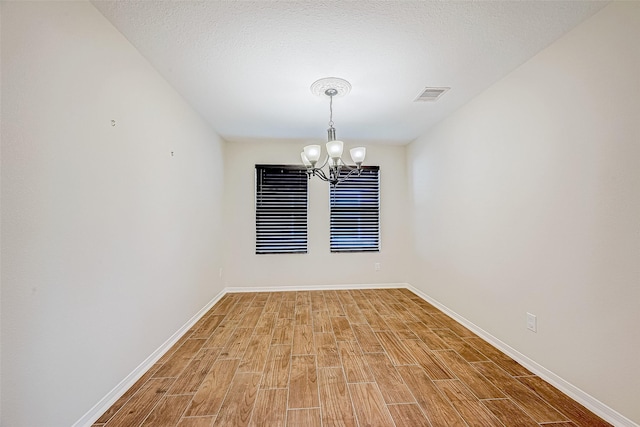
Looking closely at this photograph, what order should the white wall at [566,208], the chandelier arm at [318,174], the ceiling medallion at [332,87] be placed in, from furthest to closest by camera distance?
the chandelier arm at [318,174], the ceiling medallion at [332,87], the white wall at [566,208]

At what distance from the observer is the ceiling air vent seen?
8.63 ft

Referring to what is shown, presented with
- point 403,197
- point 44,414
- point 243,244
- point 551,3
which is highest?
point 551,3

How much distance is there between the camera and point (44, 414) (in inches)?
50.4

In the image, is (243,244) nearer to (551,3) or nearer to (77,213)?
(77,213)

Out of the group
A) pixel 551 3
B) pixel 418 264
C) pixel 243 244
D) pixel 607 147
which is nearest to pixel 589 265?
pixel 607 147

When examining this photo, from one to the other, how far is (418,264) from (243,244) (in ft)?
9.50

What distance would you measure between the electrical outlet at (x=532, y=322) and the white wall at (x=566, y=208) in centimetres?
4

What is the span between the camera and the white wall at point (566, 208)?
1514 millimetres

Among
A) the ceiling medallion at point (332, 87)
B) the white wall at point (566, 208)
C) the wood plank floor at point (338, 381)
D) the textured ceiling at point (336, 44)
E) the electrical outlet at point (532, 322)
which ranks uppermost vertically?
the textured ceiling at point (336, 44)

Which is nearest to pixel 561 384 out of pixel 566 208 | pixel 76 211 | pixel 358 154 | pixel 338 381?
pixel 566 208

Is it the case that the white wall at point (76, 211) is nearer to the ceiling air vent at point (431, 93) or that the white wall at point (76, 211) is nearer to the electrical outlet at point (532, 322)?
the ceiling air vent at point (431, 93)

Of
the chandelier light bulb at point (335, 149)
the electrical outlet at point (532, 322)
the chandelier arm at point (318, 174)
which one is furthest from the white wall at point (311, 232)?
the electrical outlet at point (532, 322)

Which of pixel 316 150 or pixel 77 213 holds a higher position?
pixel 316 150

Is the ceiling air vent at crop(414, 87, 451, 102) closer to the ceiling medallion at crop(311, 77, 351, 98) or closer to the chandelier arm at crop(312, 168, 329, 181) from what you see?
the ceiling medallion at crop(311, 77, 351, 98)
